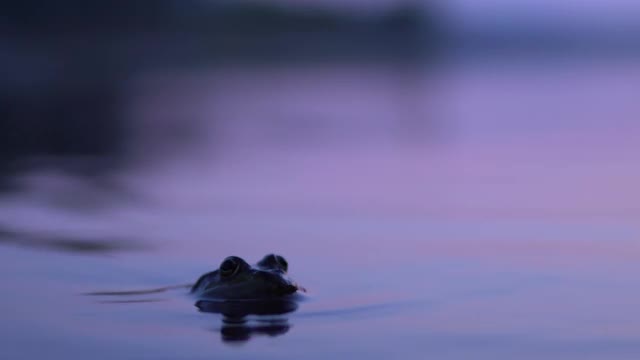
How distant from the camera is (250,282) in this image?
552 cm

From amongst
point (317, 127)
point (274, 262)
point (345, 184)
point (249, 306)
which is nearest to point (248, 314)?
point (249, 306)

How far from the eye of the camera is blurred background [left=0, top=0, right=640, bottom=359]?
618 centimetres

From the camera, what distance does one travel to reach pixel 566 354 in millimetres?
4598

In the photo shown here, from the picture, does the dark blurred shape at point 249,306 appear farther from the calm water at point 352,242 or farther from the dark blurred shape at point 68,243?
the dark blurred shape at point 68,243

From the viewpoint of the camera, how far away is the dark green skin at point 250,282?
Result: 5484 mm

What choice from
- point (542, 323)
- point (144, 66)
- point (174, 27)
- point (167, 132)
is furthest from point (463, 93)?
point (174, 27)

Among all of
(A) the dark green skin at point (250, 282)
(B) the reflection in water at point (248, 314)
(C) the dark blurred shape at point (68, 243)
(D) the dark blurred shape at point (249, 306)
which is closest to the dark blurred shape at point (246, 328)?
(B) the reflection in water at point (248, 314)

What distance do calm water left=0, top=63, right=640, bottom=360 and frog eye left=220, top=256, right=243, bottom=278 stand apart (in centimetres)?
18

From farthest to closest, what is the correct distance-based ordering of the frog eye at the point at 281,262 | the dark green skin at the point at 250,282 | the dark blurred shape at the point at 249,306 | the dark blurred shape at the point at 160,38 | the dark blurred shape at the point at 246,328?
the dark blurred shape at the point at 160,38, the frog eye at the point at 281,262, the dark green skin at the point at 250,282, the dark blurred shape at the point at 249,306, the dark blurred shape at the point at 246,328

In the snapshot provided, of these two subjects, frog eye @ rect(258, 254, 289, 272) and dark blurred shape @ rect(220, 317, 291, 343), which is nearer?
dark blurred shape @ rect(220, 317, 291, 343)

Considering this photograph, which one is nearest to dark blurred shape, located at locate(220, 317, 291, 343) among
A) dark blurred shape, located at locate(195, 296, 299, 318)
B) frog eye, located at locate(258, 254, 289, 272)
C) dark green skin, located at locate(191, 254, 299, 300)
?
dark blurred shape, located at locate(195, 296, 299, 318)

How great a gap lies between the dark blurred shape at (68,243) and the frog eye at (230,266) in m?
1.43

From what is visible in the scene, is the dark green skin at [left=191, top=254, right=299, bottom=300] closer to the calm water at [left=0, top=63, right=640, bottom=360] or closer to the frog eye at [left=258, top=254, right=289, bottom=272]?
the frog eye at [left=258, top=254, right=289, bottom=272]

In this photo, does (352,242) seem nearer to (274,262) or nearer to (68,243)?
(68,243)
